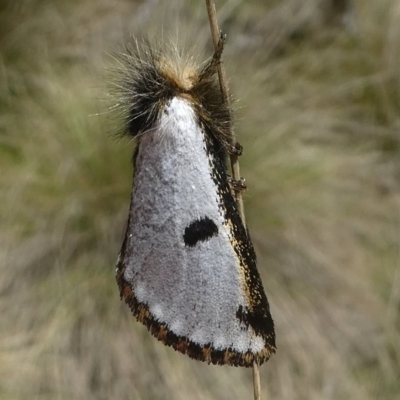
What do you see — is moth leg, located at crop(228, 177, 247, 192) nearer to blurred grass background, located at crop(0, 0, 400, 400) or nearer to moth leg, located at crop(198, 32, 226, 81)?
moth leg, located at crop(198, 32, 226, 81)

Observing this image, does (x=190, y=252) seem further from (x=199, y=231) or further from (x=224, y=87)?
(x=224, y=87)

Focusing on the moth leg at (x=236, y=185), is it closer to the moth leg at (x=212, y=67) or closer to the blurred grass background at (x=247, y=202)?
the moth leg at (x=212, y=67)

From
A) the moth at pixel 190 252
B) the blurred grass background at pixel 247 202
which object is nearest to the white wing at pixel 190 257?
the moth at pixel 190 252

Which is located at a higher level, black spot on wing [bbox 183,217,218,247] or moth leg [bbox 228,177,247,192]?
moth leg [bbox 228,177,247,192]

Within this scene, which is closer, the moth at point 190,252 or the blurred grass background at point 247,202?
the moth at point 190,252

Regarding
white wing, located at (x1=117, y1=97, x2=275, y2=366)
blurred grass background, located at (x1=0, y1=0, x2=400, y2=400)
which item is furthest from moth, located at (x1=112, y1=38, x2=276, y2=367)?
blurred grass background, located at (x1=0, y1=0, x2=400, y2=400)
